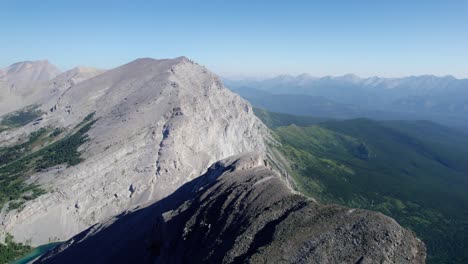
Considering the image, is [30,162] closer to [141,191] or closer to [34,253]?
[141,191]

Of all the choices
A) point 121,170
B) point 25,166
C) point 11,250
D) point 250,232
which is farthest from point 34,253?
point 250,232

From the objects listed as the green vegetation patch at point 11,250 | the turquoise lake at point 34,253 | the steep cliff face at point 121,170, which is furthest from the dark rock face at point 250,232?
the steep cliff face at point 121,170

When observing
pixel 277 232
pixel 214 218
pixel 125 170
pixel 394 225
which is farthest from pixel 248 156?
pixel 125 170

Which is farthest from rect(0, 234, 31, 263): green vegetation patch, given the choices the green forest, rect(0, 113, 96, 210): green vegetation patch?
rect(0, 113, 96, 210): green vegetation patch

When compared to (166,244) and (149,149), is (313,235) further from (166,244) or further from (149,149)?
(149,149)

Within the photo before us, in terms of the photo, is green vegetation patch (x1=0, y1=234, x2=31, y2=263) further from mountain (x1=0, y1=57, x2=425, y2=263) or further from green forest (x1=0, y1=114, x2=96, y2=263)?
mountain (x1=0, y1=57, x2=425, y2=263)

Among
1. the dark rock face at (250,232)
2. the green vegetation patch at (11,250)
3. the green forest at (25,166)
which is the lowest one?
the green vegetation patch at (11,250)

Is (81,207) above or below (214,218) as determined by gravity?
below

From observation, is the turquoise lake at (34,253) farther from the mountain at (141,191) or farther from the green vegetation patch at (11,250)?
the mountain at (141,191)
